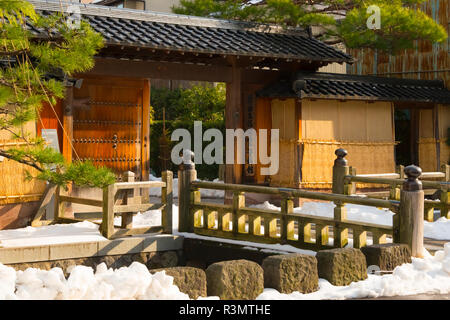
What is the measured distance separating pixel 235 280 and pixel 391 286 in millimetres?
1659

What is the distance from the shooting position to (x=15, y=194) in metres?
12.1

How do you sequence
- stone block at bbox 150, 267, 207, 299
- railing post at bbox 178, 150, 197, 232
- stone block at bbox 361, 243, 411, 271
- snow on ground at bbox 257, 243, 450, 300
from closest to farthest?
stone block at bbox 150, 267, 207, 299 → snow on ground at bbox 257, 243, 450, 300 → stone block at bbox 361, 243, 411, 271 → railing post at bbox 178, 150, 197, 232

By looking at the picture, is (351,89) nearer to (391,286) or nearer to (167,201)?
(167,201)

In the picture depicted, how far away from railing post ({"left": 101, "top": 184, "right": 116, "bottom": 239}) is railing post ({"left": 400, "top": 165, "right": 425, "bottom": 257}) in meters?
4.46

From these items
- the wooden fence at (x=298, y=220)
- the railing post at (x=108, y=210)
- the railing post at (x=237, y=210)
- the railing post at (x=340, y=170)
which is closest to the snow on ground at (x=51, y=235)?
the railing post at (x=108, y=210)

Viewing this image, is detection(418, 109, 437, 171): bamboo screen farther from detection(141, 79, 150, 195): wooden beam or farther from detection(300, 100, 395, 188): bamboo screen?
detection(141, 79, 150, 195): wooden beam

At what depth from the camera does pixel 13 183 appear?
474 inches

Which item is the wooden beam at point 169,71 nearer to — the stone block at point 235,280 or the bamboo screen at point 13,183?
the bamboo screen at point 13,183

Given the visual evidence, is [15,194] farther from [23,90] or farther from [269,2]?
[269,2]

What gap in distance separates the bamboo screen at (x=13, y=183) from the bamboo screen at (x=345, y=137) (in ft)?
20.9

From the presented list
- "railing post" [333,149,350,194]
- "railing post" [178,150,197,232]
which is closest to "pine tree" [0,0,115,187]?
"railing post" [178,150,197,232]

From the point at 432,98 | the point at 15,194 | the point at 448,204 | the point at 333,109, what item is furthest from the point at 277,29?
the point at 15,194

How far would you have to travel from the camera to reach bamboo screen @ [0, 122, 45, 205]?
11914mm
